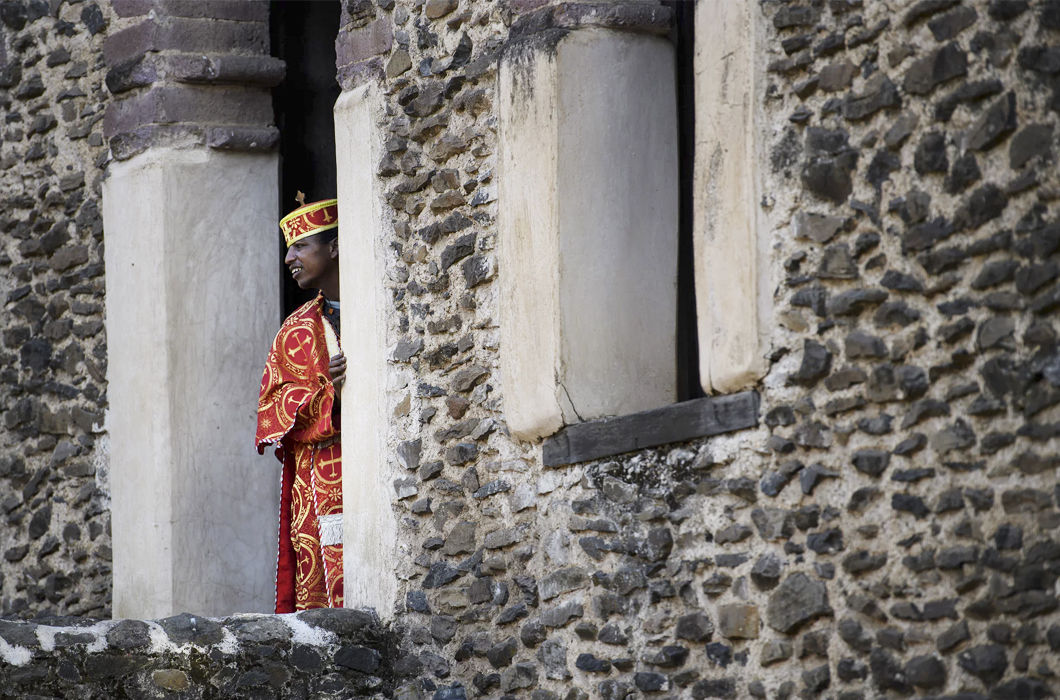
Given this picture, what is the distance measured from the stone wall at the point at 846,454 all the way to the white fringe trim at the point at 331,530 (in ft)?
2.57

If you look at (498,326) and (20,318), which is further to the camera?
(20,318)

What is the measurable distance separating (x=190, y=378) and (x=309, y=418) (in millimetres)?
635

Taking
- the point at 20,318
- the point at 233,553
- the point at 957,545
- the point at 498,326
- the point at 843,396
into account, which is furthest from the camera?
the point at 20,318

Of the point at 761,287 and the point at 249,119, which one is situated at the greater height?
the point at 249,119

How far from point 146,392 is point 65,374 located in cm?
55

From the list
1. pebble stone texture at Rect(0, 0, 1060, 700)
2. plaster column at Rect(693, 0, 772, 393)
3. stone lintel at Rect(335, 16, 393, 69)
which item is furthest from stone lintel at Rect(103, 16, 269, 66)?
plaster column at Rect(693, 0, 772, 393)

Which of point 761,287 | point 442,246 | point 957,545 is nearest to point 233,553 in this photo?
point 442,246

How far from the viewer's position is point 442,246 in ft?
22.2

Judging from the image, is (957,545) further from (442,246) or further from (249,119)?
(249,119)

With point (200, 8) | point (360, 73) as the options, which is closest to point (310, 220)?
point (360, 73)

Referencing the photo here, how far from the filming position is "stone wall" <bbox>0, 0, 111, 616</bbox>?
26.2 ft

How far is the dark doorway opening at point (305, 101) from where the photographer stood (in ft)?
27.2

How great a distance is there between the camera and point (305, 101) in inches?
329

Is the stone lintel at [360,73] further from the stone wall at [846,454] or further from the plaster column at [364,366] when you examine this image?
the stone wall at [846,454]
